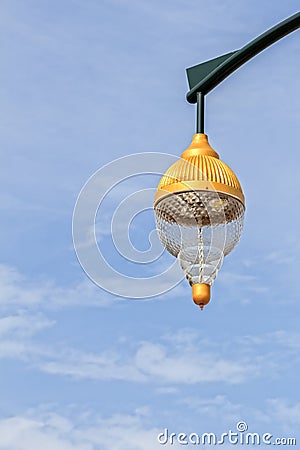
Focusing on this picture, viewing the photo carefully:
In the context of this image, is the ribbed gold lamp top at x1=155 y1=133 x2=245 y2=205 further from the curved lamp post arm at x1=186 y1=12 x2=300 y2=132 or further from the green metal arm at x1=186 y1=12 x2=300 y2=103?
the green metal arm at x1=186 y1=12 x2=300 y2=103

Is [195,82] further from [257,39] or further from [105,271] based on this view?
[105,271]

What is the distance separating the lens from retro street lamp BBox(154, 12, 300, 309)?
862cm

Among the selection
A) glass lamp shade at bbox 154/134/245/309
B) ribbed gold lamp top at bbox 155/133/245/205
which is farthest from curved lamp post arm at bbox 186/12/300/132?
glass lamp shade at bbox 154/134/245/309

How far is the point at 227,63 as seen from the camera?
9.06 meters

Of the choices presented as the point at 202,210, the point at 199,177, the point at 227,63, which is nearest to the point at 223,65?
the point at 227,63

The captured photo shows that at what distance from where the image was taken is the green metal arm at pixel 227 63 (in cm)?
863

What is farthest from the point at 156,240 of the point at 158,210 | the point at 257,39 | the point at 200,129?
the point at 257,39

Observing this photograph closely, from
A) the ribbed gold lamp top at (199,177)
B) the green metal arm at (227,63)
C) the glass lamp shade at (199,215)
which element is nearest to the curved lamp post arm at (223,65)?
the green metal arm at (227,63)

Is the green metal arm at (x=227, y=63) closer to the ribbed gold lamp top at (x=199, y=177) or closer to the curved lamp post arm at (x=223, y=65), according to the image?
the curved lamp post arm at (x=223, y=65)

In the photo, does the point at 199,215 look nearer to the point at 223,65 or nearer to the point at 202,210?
the point at 202,210

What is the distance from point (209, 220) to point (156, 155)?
2.03ft

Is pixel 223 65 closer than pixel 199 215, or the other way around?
pixel 199 215

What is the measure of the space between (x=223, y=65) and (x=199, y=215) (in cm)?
122

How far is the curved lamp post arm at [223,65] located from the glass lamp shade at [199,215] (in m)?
0.72
